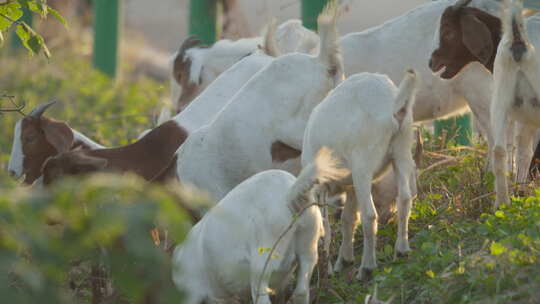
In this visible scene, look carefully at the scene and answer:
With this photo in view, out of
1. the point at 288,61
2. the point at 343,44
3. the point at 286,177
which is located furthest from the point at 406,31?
the point at 286,177

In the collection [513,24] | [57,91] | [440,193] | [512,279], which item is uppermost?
[513,24]

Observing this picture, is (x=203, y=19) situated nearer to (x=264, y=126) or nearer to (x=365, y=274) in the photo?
(x=264, y=126)

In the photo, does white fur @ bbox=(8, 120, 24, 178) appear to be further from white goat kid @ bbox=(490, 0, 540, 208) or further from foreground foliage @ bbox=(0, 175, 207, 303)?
foreground foliage @ bbox=(0, 175, 207, 303)

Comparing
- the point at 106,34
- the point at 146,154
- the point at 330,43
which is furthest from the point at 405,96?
the point at 106,34

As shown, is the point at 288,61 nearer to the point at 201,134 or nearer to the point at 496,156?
the point at 201,134

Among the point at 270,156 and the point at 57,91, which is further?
the point at 57,91

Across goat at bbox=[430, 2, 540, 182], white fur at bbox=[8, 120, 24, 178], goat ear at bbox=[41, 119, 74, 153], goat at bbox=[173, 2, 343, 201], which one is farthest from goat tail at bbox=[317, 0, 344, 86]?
white fur at bbox=[8, 120, 24, 178]

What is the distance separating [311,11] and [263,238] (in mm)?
4000

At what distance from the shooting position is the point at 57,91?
1127cm

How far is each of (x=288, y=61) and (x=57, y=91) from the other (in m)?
6.68

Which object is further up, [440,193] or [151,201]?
[151,201]

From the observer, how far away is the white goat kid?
4.33 meters

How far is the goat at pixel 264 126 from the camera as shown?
16.6 ft

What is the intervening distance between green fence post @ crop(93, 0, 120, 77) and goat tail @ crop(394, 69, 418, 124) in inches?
316
